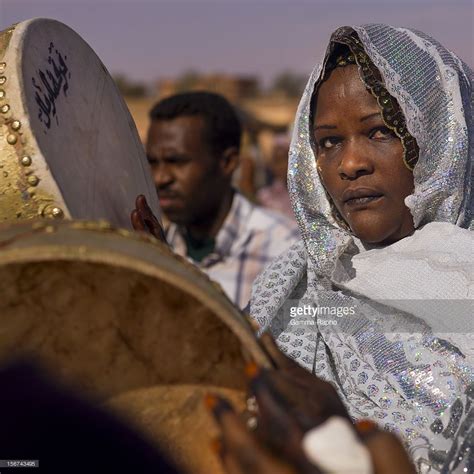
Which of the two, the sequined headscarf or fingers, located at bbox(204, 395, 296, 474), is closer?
fingers, located at bbox(204, 395, 296, 474)

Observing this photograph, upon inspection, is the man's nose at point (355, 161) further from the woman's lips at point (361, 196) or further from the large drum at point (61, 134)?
the large drum at point (61, 134)

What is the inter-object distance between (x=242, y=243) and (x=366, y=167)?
2.81m

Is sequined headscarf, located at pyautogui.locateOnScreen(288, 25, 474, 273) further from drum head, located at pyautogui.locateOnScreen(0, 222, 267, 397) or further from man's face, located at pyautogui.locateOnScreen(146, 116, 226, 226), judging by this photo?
man's face, located at pyautogui.locateOnScreen(146, 116, 226, 226)

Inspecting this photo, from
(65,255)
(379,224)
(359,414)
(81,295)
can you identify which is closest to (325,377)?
(359,414)

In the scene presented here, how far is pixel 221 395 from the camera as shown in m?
1.20

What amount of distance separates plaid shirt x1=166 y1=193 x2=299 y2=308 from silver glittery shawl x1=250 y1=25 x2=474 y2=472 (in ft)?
7.52

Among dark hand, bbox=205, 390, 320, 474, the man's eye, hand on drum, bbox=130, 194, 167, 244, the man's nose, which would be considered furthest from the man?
dark hand, bbox=205, 390, 320, 474

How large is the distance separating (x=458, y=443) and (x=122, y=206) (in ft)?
2.94

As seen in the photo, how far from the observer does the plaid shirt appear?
462 centimetres

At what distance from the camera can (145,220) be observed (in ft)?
5.83

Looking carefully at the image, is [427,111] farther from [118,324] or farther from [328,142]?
[118,324]

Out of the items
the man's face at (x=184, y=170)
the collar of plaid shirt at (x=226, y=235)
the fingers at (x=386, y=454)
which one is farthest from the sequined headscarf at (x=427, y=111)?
the collar of plaid shirt at (x=226, y=235)

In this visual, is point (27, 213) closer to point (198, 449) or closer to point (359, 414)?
point (198, 449)

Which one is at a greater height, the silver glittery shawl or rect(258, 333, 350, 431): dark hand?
rect(258, 333, 350, 431): dark hand
